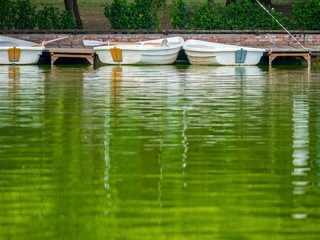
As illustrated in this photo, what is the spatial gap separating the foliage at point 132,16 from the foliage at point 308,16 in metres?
5.17

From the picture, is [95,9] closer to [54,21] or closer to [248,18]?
[54,21]

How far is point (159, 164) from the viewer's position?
8.18 m

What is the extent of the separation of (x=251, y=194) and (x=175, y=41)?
64.8 ft

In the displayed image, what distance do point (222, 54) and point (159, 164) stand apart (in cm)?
1717

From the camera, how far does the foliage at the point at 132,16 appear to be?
27938mm

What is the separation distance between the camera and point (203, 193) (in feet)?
22.4

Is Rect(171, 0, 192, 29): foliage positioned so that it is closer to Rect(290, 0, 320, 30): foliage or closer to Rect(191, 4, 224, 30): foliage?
Rect(191, 4, 224, 30): foliage

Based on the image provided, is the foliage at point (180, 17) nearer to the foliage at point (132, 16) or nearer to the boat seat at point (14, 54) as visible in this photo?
the foliage at point (132, 16)

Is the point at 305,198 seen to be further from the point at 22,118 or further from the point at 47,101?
the point at 47,101

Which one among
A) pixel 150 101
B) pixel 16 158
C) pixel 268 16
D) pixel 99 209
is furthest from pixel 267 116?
pixel 268 16

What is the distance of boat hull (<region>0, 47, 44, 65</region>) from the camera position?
2471 cm

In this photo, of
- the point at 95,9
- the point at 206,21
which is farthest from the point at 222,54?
the point at 95,9

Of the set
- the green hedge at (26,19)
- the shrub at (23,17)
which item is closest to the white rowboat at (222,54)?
the green hedge at (26,19)

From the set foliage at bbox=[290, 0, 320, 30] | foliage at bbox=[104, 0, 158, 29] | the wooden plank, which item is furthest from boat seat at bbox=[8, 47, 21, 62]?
foliage at bbox=[290, 0, 320, 30]
